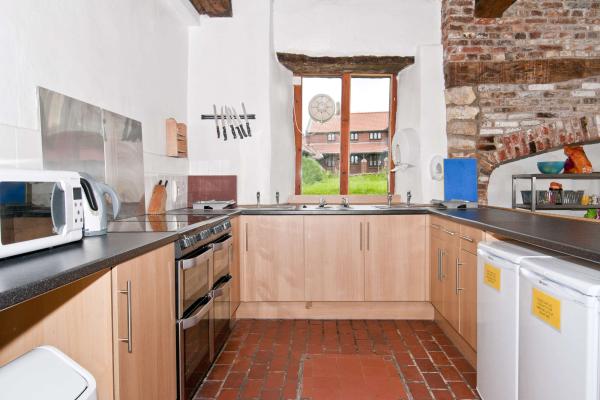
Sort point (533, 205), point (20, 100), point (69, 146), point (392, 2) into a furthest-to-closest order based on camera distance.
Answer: point (392, 2), point (533, 205), point (69, 146), point (20, 100)

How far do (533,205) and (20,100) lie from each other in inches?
155

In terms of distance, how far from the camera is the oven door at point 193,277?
206 centimetres

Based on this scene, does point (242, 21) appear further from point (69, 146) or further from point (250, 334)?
point (250, 334)

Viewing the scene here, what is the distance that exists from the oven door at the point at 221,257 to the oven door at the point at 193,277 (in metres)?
0.11

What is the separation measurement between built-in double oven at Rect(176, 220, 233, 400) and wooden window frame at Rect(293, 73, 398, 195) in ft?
6.17

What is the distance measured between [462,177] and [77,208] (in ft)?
11.0

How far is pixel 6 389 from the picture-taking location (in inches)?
39.6

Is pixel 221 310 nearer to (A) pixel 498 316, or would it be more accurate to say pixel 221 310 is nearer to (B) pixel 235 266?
(B) pixel 235 266

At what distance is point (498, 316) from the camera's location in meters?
1.99

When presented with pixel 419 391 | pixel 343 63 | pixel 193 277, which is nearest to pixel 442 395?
pixel 419 391

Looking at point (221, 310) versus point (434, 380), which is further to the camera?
point (221, 310)

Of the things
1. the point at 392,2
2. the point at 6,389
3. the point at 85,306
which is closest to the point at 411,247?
the point at 392,2

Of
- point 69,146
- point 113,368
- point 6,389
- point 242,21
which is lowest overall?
point 113,368

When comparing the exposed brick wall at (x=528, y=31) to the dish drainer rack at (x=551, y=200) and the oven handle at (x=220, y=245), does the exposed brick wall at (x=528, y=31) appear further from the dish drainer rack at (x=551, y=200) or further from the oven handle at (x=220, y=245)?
the oven handle at (x=220, y=245)
